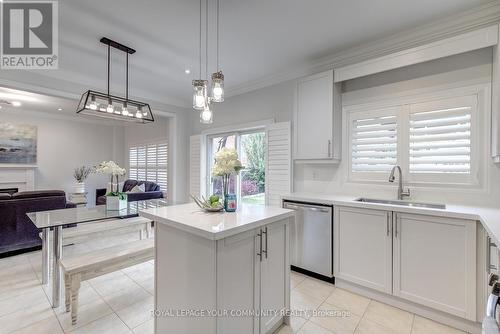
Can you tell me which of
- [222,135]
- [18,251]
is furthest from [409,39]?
[18,251]

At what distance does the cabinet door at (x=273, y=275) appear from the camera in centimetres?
168

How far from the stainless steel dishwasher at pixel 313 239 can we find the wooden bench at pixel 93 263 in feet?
5.60

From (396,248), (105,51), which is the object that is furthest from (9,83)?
(396,248)

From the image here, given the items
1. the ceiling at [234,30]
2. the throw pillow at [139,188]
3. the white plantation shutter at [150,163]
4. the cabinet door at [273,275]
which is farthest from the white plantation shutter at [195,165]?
the cabinet door at [273,275]

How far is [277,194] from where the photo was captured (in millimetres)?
3486

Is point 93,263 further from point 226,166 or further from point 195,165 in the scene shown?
point 195,165

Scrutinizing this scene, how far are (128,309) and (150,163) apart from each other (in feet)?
16.5

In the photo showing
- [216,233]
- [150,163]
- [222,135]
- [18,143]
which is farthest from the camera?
[150,163]

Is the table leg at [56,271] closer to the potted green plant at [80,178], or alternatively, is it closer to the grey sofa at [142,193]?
the grey sofa at [142,193]

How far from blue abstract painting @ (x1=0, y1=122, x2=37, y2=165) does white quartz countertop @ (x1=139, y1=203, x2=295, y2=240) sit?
666cm

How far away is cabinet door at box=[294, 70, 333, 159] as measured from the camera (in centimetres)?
286

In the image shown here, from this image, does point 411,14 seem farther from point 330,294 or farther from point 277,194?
point 330,294

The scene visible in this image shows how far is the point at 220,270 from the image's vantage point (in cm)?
137

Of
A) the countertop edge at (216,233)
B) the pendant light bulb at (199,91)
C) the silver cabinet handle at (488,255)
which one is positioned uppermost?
the pendant light bulb at (199,91)
